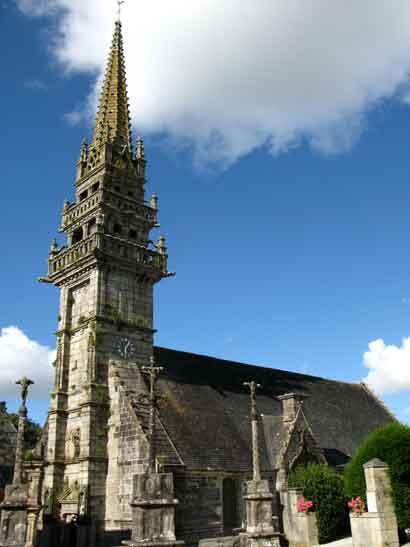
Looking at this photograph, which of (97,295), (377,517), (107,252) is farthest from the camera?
(107,252)

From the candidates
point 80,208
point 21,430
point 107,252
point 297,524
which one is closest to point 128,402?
point 107,252

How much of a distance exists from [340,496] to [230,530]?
464 centimetres

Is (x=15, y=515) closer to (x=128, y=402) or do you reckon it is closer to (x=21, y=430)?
(x=21, y=430)

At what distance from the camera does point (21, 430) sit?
1309 cm

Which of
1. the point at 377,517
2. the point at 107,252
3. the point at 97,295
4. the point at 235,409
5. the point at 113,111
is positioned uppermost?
the point at 113,111

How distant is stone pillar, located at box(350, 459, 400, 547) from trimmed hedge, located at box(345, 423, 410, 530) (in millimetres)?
242

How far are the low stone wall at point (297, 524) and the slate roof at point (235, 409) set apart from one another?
9.26 ft

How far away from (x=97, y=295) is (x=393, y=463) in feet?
48.6

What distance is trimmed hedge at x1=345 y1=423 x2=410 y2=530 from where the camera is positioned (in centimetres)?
1494

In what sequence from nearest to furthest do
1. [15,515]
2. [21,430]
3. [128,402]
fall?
[15,515], [21,430], [128,402]

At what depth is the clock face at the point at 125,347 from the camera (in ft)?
82.7

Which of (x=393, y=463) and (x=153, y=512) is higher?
(x=393, y=463)

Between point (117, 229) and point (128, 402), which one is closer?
point (128, 402)

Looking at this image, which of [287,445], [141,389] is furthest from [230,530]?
[141,389]
